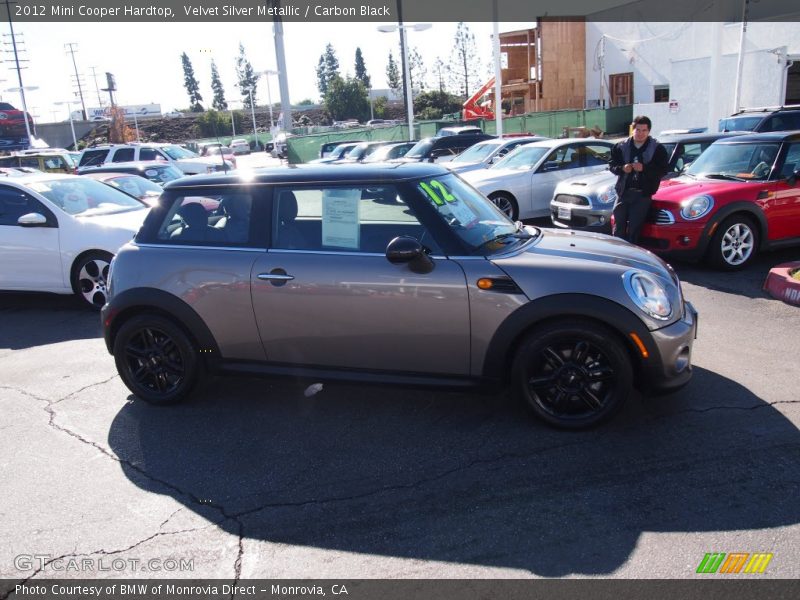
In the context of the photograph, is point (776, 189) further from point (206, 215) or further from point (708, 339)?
point (206, 215)

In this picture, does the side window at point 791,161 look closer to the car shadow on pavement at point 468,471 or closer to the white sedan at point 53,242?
the car shadow on pavement at point 468,471

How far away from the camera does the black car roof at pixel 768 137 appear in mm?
7844

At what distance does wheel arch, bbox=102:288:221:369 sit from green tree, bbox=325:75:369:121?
3334 inches

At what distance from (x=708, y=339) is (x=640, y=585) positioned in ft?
11.1

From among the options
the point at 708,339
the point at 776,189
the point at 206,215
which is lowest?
the point at 708,339

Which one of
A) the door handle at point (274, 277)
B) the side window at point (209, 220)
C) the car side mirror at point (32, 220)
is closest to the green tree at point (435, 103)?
the car side mirror at point (32, 220)

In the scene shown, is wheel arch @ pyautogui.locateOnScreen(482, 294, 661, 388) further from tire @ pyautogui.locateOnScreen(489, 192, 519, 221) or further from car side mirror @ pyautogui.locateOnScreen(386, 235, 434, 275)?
tire @ pyautogui.locateOnScreen(489, 192, 519, 221)

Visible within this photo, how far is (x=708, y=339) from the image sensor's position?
5414 millimetres

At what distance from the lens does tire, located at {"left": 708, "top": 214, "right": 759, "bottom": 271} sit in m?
7.46

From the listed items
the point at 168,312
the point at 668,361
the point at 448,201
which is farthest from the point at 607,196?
the point at 168,312

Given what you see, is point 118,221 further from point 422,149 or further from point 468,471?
point 422,149

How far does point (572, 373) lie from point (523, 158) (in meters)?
8.49

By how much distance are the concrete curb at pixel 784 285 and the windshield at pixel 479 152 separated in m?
7.89

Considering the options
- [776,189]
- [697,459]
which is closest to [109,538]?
[697,459]
